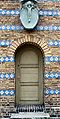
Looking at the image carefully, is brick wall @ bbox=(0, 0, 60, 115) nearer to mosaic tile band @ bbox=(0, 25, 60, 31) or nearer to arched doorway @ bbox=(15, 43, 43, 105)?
mosaic tile band @ bbox=(0, 25, 60, 31)

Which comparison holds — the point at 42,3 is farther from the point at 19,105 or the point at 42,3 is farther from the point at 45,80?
the point at 19,105

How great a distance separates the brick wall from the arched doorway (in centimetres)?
32

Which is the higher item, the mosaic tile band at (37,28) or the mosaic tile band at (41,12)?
the mosaic tile band at (41,12)

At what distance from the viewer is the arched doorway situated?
9.06m

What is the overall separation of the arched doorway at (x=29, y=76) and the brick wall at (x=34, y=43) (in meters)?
0.32

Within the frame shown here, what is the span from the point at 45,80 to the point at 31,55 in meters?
0.86

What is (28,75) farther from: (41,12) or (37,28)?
(41,12)

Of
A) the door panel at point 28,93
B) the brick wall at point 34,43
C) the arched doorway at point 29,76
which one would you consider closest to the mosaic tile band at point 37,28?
the brick wall at point 34,43

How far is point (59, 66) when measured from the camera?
881 cm

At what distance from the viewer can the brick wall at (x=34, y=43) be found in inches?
345

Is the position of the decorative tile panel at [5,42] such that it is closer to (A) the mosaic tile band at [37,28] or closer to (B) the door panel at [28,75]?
(A) the mosaic tile band at [37,28]

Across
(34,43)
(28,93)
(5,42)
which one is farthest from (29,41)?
(28,93)

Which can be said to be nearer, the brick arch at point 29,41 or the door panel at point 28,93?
the brick arch at point 29,41

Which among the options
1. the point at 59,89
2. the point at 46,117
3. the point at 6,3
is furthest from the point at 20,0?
the point at 46,117
